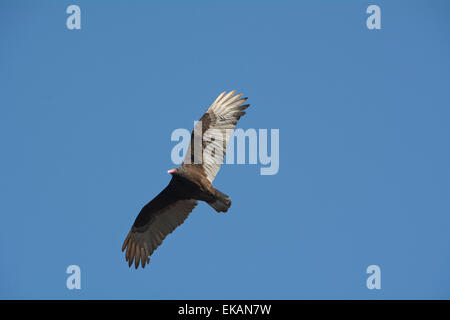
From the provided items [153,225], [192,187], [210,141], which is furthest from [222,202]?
[153,225]

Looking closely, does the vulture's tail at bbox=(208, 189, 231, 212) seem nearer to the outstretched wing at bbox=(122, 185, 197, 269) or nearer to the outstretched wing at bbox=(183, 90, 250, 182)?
the outstretched wing at bbox=(183, 90, 250, 182)

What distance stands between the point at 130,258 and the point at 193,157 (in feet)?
10.5

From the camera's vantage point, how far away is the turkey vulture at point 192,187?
1377cm

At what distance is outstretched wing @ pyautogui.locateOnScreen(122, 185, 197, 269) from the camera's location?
14.8 metres

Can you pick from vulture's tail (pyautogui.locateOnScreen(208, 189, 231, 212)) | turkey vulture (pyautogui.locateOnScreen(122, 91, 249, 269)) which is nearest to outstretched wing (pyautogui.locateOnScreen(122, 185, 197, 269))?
turkey vulture (pyautogui.locateOnScreen(122, 91, 249, 269))

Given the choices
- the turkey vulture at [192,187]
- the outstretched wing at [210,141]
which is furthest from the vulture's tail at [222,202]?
the outstretched wing at [210,141]

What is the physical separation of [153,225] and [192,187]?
1843 millimetres

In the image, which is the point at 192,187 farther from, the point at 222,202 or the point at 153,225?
the point at 153,225

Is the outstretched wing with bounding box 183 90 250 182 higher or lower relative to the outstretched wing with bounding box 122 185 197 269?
higher

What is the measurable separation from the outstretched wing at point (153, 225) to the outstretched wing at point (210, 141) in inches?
48.1

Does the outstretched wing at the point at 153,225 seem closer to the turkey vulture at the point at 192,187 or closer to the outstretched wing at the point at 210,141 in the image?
the turkey vulture at the point at 192,187

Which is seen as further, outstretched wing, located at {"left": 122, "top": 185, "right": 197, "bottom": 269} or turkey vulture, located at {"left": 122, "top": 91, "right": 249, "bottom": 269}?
outstretched wing, located at {"left": 122, "top": 185, "right": 197, "bottom": 269}
